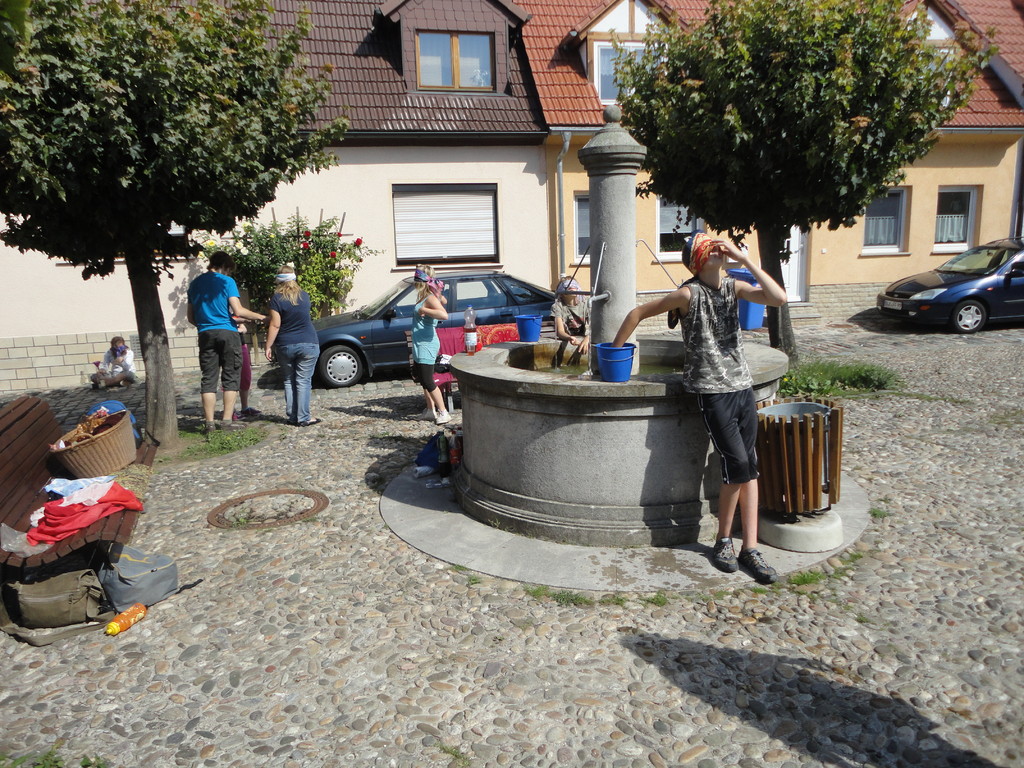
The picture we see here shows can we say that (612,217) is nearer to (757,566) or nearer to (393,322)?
(757,566)

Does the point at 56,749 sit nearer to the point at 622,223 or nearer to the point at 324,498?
the point at 324,498

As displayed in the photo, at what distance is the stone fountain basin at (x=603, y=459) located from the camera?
476cm

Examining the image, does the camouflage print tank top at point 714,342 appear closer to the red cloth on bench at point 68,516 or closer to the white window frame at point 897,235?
the red cloth on bench at point 68,516

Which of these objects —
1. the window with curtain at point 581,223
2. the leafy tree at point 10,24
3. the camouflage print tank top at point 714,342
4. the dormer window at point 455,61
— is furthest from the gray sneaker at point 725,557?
the dormer window at point 455,61

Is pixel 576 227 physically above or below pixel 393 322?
above

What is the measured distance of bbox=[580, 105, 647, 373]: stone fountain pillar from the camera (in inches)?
221

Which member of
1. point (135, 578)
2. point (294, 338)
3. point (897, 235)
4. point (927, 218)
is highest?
point (927, 218)

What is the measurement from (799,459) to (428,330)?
4.55 meters

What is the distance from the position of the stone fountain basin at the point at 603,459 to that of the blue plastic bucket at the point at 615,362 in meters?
0.10

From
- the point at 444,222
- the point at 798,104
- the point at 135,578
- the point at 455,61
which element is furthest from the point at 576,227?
the point at 135,578

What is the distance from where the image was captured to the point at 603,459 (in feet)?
15.9

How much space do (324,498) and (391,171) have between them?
31.4 ft

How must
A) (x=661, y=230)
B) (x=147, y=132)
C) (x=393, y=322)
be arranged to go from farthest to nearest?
(x=661, y=230) → (x=393, y=322) → (x=147, y=132)

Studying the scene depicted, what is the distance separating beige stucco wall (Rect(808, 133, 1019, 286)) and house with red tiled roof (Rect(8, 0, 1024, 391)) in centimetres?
4
